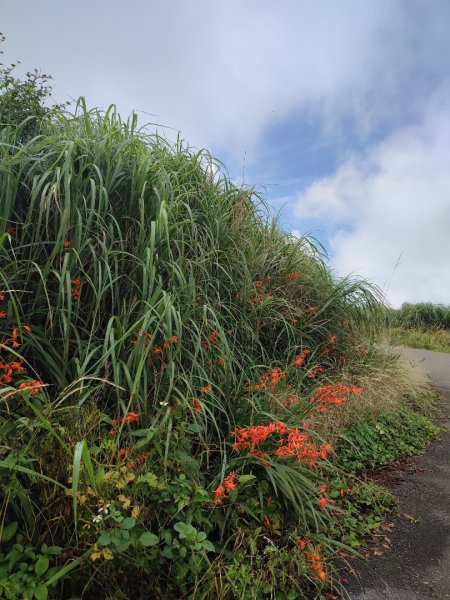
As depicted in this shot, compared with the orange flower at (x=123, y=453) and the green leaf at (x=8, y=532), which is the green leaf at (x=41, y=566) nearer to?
the green leaf at (x=8, y=532)

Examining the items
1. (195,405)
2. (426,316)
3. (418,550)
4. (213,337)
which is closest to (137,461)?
(195,405)

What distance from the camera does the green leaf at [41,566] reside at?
145 centimetres

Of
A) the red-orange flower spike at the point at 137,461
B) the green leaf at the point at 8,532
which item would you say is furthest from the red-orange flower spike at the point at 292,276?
the green leaf at the point at 8,532

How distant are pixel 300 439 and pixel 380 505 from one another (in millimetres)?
1178

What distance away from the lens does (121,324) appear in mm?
2410

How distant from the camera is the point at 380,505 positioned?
9.27ft

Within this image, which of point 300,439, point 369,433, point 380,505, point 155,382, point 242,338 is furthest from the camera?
point 369,433

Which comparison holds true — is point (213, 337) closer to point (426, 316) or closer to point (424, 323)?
point (424, 323)

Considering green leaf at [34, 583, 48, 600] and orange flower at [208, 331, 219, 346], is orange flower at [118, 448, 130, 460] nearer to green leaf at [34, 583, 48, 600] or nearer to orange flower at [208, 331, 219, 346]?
green leaf at [34, 583, 48, 600]

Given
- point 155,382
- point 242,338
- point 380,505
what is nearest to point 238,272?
point 242,338

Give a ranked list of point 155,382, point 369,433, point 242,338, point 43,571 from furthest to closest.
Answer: point 369,433, point 242,338, point 155,382, point 43,571

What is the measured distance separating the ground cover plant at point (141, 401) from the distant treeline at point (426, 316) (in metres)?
10.7

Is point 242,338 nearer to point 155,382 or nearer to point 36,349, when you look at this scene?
point 155,382

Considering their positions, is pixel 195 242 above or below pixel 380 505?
above
